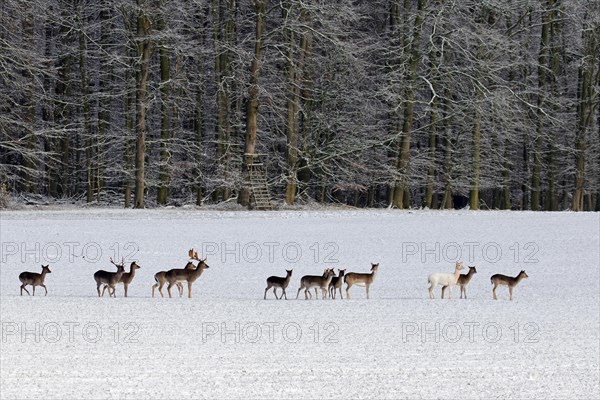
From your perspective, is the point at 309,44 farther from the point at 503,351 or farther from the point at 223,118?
the point at 503,351

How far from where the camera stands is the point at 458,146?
34688 mm

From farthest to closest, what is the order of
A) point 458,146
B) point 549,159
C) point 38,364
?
point 549,159
point 458,146
point 38,364

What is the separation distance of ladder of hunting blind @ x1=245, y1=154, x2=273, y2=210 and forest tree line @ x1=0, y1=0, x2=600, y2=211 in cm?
37

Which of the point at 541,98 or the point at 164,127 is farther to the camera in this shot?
the point at 541,98

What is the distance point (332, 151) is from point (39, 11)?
12.0 metres

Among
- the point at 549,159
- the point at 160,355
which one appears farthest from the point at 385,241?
the point at 549,159

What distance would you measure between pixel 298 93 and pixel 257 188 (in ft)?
18.5

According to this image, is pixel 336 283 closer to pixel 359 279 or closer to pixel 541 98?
pixel 359 279

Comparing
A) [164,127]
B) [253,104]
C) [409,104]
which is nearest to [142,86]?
[253,104]

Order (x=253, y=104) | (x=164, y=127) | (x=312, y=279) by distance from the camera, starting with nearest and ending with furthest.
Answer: (x=312, y=279) < (x=253, y=104) < (x=164, y=127)

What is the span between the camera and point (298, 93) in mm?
28391

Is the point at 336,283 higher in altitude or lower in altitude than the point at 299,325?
higher

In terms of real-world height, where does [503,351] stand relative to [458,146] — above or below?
below

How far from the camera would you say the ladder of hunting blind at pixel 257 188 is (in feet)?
76.7
